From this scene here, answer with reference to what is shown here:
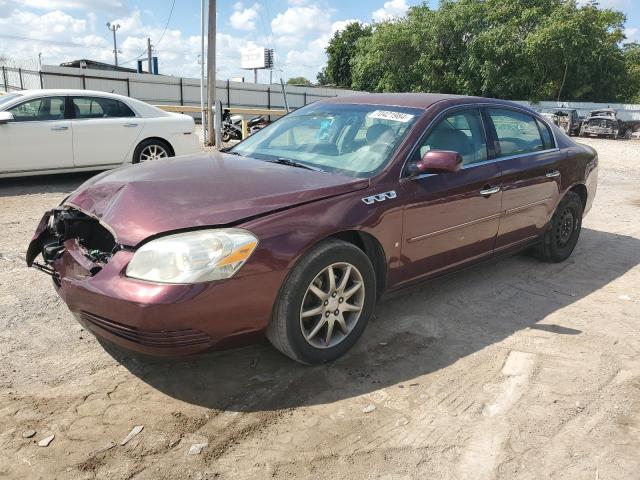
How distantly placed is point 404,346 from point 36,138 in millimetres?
6581

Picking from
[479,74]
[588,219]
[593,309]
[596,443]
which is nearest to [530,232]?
[593,309]

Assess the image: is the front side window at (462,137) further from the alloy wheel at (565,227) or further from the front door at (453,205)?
the alloy wheel at (565,227)

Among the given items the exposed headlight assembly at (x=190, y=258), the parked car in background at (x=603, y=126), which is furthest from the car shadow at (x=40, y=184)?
the parked car in background at (x=603, y=126)

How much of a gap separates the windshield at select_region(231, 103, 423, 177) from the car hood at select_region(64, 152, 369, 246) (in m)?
0.23

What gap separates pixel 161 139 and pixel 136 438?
7.23 meters

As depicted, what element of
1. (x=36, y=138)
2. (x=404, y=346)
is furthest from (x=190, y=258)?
(x=36, y=138)

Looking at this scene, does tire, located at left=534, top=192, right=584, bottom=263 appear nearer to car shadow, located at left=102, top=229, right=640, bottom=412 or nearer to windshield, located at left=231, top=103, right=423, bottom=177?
car shadow, located at left=102, top=229, right=640, bottom=412

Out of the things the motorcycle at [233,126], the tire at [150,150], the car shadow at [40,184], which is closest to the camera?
the car shadow at [40,184]

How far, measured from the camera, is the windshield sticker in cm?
386

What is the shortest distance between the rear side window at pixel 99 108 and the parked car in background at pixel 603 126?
25516mm

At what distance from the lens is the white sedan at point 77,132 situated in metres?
7.68

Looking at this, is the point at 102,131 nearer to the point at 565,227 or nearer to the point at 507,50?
the point at 565,227

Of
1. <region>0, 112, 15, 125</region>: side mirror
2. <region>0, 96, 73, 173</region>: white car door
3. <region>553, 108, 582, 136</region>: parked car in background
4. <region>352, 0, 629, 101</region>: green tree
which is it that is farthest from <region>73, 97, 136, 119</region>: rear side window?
<region>352, 0, 629, 101</region>: green tree

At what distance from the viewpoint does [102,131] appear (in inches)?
328
